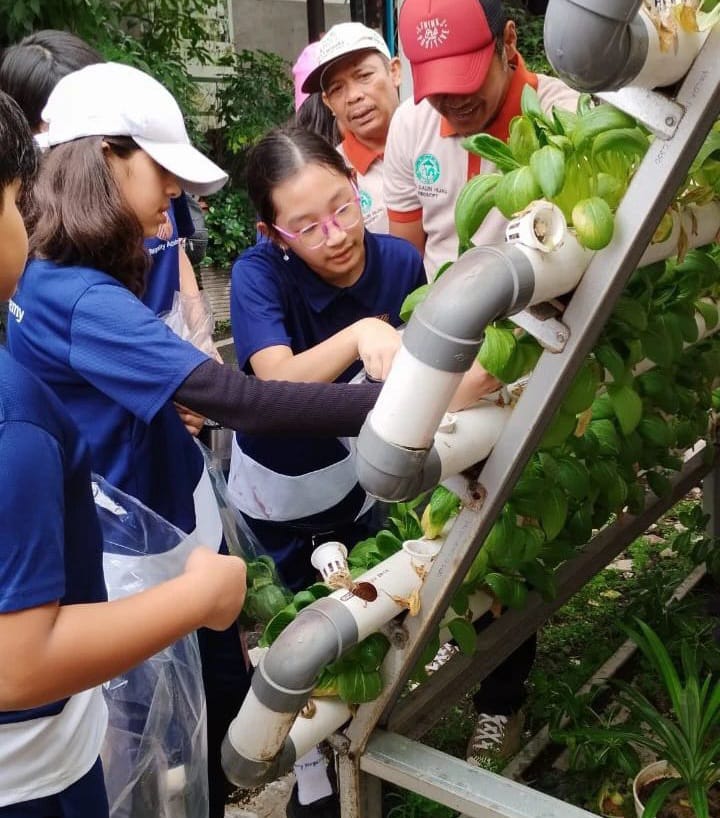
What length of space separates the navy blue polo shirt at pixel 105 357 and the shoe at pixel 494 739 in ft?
4.11

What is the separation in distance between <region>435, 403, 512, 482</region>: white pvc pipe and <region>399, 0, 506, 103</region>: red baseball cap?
1.31 m

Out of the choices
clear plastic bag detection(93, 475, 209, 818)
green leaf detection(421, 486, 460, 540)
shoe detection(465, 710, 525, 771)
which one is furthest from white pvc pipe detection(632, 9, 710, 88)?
shoe detection(465, 710, 525, 771)

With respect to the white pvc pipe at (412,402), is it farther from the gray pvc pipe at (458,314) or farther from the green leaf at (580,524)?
the green leaf at (580,524)

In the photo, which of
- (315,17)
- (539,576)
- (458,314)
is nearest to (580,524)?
(539,576)

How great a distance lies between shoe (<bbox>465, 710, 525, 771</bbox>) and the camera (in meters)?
2.35

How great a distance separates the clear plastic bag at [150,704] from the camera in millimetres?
1408

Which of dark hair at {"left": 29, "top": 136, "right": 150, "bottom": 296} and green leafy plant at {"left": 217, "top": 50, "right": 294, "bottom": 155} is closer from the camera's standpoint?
dark hair at {"left": 29, "top": 136, "right": 150, "bottom": 296}

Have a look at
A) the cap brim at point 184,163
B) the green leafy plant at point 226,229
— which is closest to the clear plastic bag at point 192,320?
the cap brim at point 184,163

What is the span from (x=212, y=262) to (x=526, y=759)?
23.1 feet

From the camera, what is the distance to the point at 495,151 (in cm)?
105

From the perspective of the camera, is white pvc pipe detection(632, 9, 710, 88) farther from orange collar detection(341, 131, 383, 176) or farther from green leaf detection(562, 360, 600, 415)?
orange collar detection(341, 131, 383, 176)

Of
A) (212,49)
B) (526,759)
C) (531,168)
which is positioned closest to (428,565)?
(531,168)

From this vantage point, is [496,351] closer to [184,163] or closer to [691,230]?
[691,230]

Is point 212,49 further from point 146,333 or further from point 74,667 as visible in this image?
point 74,667
